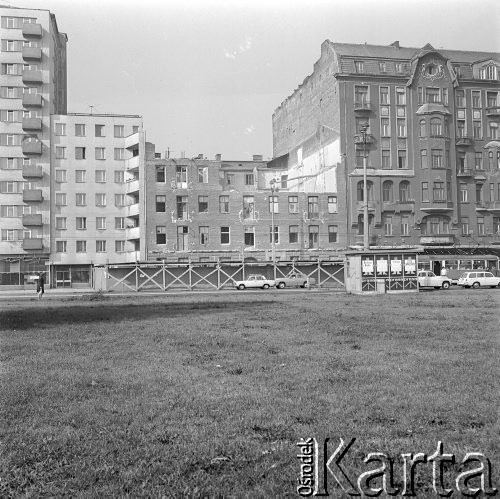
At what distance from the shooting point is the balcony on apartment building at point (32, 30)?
A: 132 ft

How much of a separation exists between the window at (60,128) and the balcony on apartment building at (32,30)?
50.8 ft

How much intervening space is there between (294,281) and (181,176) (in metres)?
22.8

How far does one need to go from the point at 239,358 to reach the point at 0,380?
14.3 feet

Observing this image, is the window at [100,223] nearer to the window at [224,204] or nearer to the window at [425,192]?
the window at [224,204]

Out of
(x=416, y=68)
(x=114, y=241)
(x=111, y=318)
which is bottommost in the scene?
(x=111, y=318)

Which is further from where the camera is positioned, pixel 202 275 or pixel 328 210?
pixel 328 210

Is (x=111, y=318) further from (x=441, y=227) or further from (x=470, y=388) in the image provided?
(x=441, y=227)

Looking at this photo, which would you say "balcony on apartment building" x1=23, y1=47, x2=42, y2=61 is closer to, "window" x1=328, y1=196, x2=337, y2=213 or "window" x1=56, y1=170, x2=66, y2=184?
"window" x1=56, y1=170, x2=66, y2=184

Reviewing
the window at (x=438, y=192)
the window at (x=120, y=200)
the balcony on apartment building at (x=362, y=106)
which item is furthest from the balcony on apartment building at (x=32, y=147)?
the window at (x=438, y=192)

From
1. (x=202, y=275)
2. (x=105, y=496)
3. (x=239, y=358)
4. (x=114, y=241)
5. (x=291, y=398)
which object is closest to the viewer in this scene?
(x=105, y=496)

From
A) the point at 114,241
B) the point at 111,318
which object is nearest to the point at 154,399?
the point at 111,318

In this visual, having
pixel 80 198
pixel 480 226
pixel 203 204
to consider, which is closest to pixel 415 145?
pixel 480 226

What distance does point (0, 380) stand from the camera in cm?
976

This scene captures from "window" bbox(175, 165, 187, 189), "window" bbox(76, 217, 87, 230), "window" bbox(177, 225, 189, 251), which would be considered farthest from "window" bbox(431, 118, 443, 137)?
"window" bbox(76, 217, 87, 230)
